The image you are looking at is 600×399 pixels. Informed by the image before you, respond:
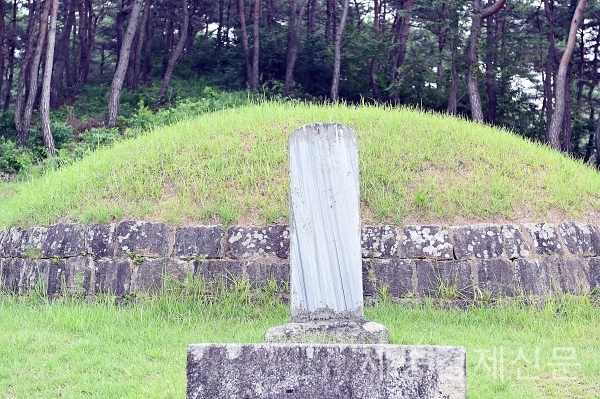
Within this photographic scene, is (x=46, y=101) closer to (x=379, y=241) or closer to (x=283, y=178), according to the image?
(x=283, y=178)

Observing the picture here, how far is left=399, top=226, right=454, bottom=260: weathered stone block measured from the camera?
21.0 ft

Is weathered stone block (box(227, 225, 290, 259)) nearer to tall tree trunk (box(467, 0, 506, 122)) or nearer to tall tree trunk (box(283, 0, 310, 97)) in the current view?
tall tree trunk (box(467, 0, 506, 122))

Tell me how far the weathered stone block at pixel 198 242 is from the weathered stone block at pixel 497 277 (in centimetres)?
279

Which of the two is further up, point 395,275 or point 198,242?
point 198,242

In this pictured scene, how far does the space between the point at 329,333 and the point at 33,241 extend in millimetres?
4072

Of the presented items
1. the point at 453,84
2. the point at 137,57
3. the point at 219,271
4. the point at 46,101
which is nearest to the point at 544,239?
the point at 219,271

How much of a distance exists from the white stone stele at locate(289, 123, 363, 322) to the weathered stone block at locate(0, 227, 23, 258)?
154 inches

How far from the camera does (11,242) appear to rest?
7.03 meters

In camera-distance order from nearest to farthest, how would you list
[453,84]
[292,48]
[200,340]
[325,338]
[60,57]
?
[325,338] < [200,340] < [453,84] < [292,48] < [60,57]

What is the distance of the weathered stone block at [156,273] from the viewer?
20.6 feet

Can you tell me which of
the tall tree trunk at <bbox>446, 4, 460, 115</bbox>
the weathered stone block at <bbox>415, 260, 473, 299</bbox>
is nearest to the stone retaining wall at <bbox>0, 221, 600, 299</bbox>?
the weathered stone block at <bbox>415, 260, 473, 299</bbox>

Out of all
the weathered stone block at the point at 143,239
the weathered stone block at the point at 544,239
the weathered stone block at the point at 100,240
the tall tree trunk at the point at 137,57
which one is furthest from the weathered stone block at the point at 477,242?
the tall tree trunk at the point at 137,57

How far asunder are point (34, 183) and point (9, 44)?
19.3 m

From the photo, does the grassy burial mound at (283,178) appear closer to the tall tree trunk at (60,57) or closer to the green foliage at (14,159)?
the green foliage at (14,159)
